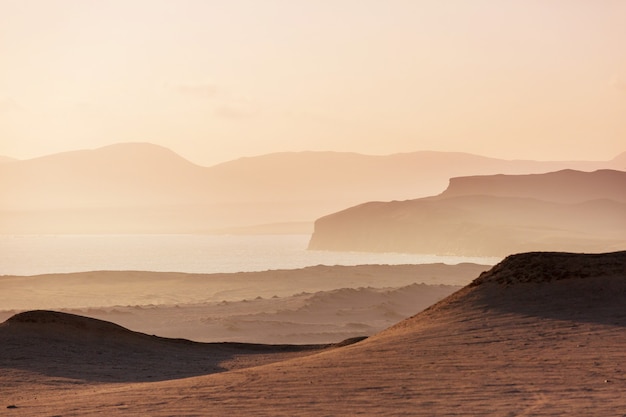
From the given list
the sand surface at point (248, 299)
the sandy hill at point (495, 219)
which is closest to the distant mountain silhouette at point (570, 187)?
the sandy hill at point (495, 219)

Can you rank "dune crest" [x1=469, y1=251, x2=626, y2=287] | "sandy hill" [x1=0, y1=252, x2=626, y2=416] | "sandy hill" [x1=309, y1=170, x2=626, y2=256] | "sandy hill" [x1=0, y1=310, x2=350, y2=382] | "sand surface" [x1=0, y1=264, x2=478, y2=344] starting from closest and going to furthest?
"sandy hill" [x1=0, y1=252, x2=626, y2=416], "sandy hill" [x1=0, y1=310, x2=350, y2=382], "dune crest" [x1=469, y1=251, x2=626, y2=287], "sand surface" [x1=0, y1=264, x2=478, y2=344], "sandy hill" [x1=309, y1=170, x2=626, y2=256]

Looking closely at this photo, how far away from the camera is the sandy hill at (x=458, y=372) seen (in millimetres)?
12836

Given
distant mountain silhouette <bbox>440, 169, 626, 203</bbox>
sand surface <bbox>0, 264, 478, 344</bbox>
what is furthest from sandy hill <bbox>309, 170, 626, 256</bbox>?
sand surface <bbox>0, 264, 478, 344</bbox>

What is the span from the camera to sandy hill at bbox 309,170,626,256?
148625mm

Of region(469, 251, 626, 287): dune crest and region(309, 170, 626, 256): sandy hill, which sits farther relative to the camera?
region(309, 170, 626, 256): sandy hill

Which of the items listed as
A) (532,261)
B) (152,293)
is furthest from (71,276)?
(532,261)

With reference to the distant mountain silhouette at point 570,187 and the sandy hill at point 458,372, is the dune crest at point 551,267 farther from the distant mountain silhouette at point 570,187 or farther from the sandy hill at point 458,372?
the distant mountain silhouette at point 570,187

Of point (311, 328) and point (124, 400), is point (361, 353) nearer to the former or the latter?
point (124, 400)

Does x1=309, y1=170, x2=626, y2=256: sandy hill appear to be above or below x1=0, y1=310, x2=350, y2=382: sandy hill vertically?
above

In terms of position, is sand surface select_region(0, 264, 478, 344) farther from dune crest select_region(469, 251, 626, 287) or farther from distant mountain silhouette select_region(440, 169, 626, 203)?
distant mountain silhouette select_region(440, 169, 626, 203)

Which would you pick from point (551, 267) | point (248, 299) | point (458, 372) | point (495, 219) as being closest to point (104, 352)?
point (551, 267)

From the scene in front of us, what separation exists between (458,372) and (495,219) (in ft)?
524

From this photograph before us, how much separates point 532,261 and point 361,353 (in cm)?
694

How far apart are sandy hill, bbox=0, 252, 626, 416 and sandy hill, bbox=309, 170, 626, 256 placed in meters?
115
